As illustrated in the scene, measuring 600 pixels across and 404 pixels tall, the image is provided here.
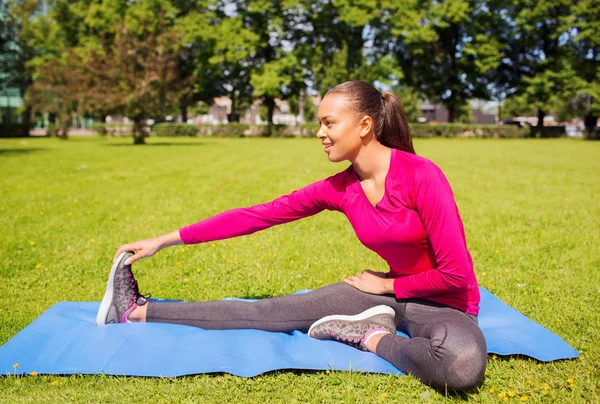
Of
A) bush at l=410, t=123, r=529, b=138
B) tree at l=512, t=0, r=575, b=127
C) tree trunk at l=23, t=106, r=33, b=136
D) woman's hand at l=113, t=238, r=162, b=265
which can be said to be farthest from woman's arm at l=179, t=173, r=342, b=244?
tree trunk at l=23, t=106, r=33, b=136

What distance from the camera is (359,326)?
10.8ft

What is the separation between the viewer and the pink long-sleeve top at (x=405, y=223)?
2.81 metres

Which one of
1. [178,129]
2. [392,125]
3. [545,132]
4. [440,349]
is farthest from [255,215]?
[545,132]

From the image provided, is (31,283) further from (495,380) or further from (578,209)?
(578,209)

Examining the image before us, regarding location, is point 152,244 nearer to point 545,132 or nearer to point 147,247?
point 147,247

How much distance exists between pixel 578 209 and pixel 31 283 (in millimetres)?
8114

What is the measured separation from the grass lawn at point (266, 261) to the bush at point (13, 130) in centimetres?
3476

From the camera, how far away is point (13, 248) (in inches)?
236

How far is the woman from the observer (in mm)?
2809

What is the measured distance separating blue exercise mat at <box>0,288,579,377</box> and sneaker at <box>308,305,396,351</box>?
0.20 ft

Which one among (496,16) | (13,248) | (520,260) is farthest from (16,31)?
(520,260)

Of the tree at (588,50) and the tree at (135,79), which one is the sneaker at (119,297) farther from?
the tree at (588,50)

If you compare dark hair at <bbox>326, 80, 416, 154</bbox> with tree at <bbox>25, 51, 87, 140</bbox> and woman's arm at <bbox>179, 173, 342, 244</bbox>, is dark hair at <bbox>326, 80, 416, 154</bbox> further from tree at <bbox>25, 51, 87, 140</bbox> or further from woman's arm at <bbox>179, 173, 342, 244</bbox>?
tree at <bbox>25, 51, 87, 140</bbox>

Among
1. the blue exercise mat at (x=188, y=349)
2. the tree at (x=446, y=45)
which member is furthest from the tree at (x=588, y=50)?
the blue exercise mat at (x=188, y=349)
